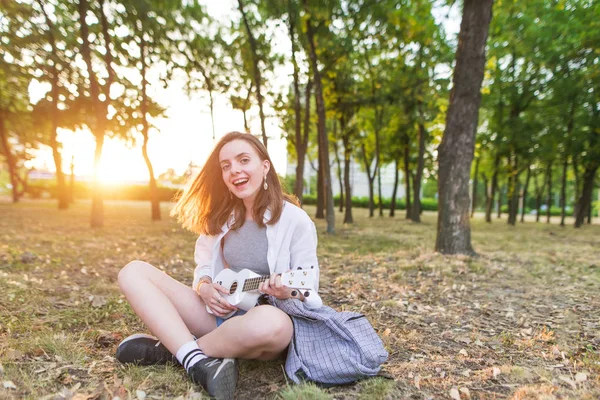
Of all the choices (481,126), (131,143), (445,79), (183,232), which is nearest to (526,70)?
(481,126)

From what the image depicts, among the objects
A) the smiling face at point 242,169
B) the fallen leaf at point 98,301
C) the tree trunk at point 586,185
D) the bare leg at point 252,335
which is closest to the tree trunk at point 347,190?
the tree trunk at point 586,185

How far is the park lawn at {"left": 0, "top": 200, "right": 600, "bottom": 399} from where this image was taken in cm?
270

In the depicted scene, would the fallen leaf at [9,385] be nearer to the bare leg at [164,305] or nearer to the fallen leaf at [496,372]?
the bare leg at [164,305]

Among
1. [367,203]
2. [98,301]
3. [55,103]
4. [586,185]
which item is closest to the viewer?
[98,301]

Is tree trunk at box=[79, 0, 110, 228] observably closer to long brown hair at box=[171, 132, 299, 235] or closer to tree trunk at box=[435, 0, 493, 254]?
tree trunk at box=[435, 0, 493, 254]

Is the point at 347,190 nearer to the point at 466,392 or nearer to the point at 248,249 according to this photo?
the point at 248,249

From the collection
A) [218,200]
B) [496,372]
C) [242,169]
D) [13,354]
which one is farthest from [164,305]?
[496,372]

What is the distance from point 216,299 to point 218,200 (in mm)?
838

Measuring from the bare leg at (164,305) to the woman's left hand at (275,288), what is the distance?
0.59 meters

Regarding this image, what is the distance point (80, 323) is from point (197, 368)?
2.17m

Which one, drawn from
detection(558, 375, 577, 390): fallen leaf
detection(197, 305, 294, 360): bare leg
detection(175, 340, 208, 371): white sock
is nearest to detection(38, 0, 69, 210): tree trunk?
detection(175, 340, 208, 371): white sock

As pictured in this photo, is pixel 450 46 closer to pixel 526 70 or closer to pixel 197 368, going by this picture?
pixel 526 70

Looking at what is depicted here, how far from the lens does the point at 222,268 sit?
3266 millimetres

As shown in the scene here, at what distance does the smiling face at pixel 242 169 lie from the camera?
3.07 metres
